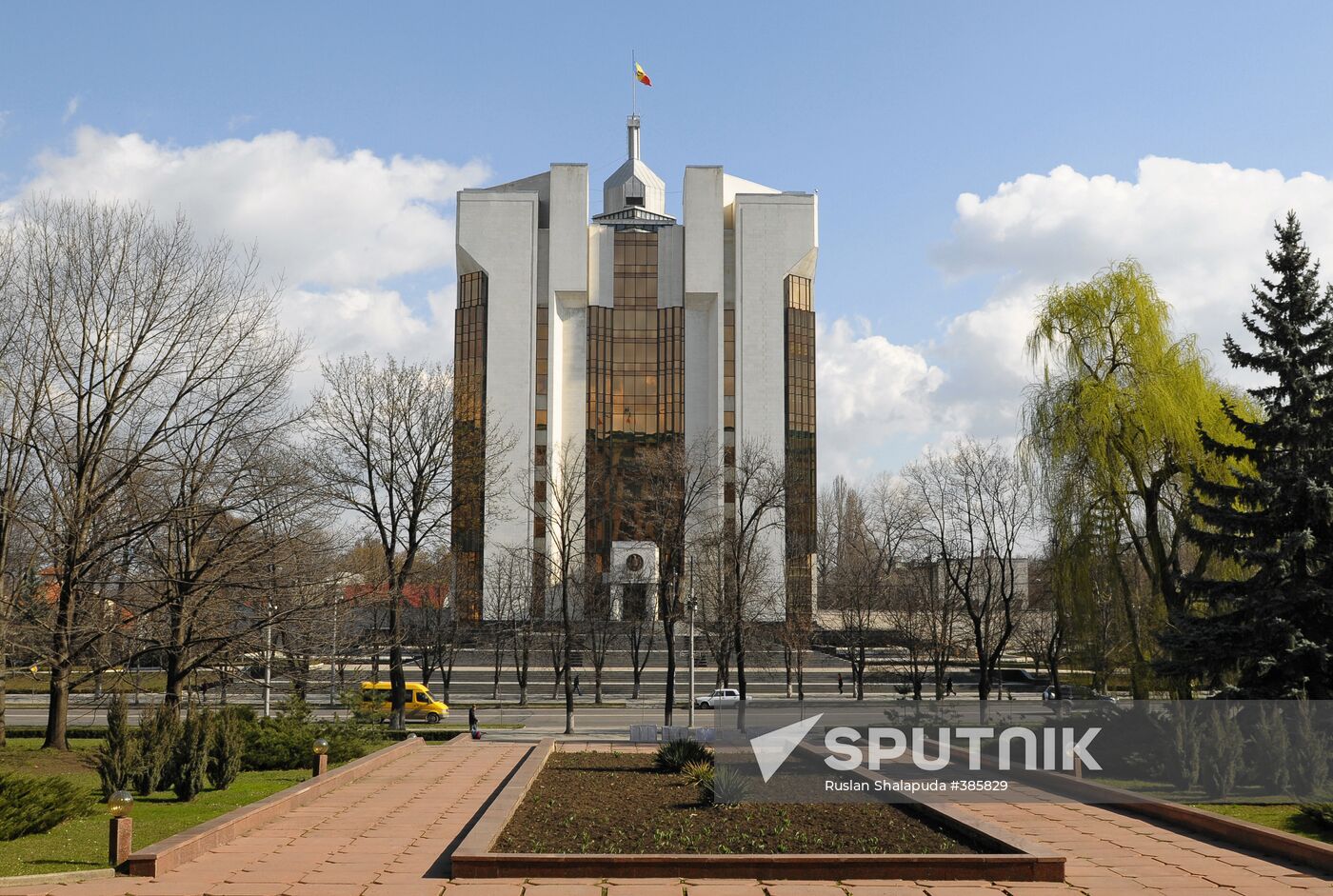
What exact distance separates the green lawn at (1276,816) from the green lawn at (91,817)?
14.1m

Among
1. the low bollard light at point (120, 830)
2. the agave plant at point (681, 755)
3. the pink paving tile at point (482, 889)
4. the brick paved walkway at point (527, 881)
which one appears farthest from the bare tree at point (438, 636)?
the pink paving tile at point (482, 889)

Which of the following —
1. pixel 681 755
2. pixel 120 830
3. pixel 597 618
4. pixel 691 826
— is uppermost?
pixel 597 618

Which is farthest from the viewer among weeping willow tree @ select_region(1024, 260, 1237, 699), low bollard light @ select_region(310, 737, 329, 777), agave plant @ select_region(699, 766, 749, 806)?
weeping willow tree @ select_region(1024, 260, 1237, 699)

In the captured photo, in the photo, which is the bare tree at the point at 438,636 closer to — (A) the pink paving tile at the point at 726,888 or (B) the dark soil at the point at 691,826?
(B) the dark soil at the point at 691,826

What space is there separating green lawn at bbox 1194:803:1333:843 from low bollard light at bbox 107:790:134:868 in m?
13.6

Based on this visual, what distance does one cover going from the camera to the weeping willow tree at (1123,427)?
77.2ft

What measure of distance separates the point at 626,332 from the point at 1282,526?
52.7 meters

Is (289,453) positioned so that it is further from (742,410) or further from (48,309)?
(742,410)

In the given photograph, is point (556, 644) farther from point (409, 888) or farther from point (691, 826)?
point (409, 888)

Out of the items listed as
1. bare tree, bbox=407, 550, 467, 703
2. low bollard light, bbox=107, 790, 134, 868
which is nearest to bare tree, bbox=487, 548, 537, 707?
bare tree, bbox=407, 550, 467, 703

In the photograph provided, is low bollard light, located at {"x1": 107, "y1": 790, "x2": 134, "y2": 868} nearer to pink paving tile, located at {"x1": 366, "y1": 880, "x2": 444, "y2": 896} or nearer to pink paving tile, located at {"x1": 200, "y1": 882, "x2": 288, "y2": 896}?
pink paving tile, located at {"x1": 200, "y1": 882, "x2": 288, "y2": 896}

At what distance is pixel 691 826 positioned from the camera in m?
13.3

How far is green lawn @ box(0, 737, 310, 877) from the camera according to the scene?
11.4 meters

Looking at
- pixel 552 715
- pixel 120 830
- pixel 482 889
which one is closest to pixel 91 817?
pixel 120 830
